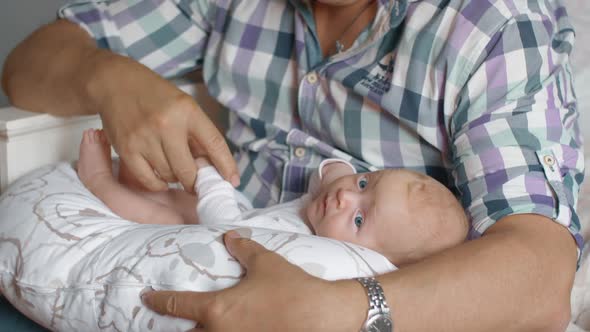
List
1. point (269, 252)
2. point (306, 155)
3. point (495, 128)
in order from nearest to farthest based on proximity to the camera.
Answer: point (269, 252) < point (495, 128) < point (306, 155)

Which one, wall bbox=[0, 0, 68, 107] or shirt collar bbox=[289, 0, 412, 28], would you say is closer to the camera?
shirt collar bbox=[289, 0, 412, 28]

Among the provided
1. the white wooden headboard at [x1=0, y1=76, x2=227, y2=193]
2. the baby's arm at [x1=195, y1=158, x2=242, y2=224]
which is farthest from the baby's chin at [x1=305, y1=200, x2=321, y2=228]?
the white wooden headboard at [x1=0, y1=76, x2=227, y2=193]

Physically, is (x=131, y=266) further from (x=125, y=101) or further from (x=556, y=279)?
(x=556, y=279)

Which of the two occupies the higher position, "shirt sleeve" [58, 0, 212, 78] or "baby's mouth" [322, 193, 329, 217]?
"shirt sleeve" [58, 0, 212, 78]

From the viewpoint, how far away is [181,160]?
1271 millimetres

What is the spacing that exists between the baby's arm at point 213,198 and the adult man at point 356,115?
2 cm

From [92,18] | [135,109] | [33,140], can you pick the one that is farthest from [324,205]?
[92,18]

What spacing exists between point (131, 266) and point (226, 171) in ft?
1.00

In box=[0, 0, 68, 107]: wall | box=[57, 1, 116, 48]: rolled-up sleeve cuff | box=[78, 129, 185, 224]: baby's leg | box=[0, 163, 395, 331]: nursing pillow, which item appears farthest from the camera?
box=[0, 0, 68, 107]: wall

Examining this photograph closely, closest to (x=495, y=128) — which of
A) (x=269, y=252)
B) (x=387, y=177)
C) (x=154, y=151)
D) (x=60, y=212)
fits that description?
(x=387, y=177)

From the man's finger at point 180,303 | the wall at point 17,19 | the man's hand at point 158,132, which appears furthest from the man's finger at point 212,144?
the wall at point 17,19

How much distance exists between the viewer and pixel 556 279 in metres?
1.02

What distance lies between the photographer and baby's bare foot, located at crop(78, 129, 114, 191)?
1354 mm

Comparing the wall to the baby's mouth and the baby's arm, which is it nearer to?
the baby's arm
